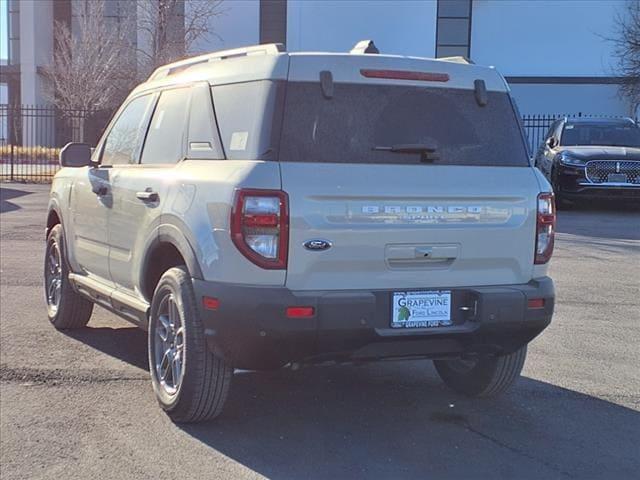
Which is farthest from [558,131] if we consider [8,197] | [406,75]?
[8,197]

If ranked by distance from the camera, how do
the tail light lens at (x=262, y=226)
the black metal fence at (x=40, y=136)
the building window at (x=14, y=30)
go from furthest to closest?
the building window at (x=14, y=30)
the black metal fence at (x=40, y=136)
the tail light lens at (x=262, y=226)

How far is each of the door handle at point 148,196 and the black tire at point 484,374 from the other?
2.26 meters

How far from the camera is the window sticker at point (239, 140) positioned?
4.07 metres

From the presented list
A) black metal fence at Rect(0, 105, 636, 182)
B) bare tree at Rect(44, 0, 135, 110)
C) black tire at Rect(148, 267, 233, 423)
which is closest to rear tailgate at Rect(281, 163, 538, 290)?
A: black tire at Rect(148, 267, 233, 423)

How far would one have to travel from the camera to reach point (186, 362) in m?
4.26

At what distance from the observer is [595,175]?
568 inches

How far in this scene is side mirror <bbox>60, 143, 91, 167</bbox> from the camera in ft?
19.2

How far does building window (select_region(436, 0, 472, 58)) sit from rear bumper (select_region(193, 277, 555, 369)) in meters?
38.0

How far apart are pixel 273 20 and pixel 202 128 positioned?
38.1 m

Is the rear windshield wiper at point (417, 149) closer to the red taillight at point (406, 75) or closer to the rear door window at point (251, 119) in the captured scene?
the red taillight at point (406, 75)

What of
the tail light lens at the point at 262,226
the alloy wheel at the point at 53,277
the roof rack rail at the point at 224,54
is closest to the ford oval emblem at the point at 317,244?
the tail light lens at the point at 262,226

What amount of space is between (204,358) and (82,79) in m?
30.8

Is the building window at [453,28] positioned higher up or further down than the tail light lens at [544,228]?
higher up

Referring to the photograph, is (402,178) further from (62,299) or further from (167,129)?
(62,299)
